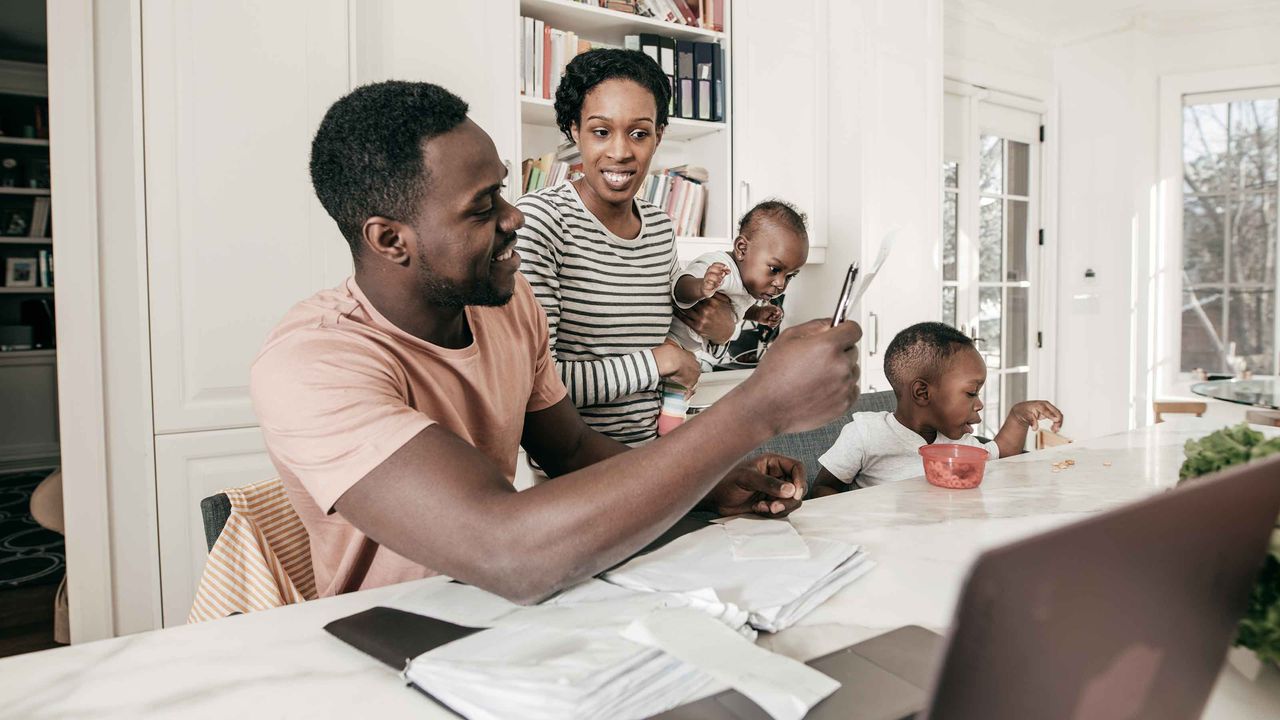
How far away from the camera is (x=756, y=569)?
2.73 feet

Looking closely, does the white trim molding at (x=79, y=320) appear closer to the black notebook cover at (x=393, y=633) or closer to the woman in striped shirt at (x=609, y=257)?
the woman in striped shirt at (x=609, y=257)

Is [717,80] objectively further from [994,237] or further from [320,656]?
[320,656]

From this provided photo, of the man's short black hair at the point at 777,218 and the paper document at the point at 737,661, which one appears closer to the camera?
the paper document at the point at 737,661

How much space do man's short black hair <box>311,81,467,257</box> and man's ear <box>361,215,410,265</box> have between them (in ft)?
0.03

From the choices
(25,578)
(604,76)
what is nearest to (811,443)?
(604,76)

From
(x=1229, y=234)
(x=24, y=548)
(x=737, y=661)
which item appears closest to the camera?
(x=737, y=661)

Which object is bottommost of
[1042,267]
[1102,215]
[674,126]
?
[1042,267]

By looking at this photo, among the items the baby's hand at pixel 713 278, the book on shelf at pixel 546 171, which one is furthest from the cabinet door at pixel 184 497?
the baby's hand at pixel 713 278

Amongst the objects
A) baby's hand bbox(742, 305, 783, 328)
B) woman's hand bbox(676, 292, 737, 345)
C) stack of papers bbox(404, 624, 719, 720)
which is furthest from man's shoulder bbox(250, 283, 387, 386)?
baby's hand bbox(742, 305, 783, 328)

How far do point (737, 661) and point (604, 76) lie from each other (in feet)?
4.21

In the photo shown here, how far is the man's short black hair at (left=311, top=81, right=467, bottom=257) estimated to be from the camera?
3.10ft

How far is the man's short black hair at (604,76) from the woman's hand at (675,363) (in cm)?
51

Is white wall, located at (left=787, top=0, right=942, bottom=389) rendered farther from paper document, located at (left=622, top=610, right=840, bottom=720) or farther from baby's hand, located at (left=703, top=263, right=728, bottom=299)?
paper document, located at (left=622, top=610, right=840, bottom=720)

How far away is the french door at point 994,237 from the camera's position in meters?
4.35
